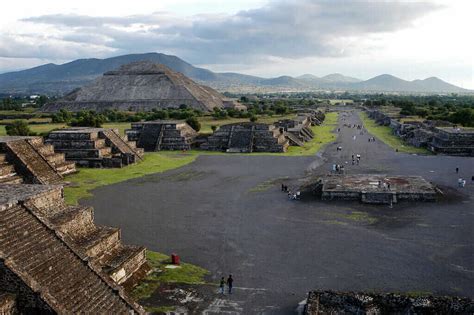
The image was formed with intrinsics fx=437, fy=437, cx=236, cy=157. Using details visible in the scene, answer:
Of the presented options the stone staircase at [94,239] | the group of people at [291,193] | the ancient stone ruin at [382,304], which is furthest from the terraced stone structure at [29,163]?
the ancient stone ruin at [382,304]

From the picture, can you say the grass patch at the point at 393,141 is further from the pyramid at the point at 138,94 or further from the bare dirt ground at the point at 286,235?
the pyramid at the point at 138,94

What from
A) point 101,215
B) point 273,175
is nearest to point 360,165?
point 273,175

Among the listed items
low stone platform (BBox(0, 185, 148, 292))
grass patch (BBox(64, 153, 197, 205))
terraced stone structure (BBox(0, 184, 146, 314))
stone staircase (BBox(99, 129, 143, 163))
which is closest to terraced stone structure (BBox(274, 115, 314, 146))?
grass patch (BBox(64, 153, 197, 205))

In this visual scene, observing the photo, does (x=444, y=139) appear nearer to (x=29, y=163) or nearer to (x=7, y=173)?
(x=29, y=163)

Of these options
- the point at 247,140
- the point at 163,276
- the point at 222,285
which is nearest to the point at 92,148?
the point at 247,140

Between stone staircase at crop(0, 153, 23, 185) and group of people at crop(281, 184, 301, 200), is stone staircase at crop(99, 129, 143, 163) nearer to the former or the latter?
stone staircase at crop(0, 153, 23, 185)

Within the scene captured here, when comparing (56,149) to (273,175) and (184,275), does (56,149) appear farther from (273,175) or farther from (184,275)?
(184,275)
